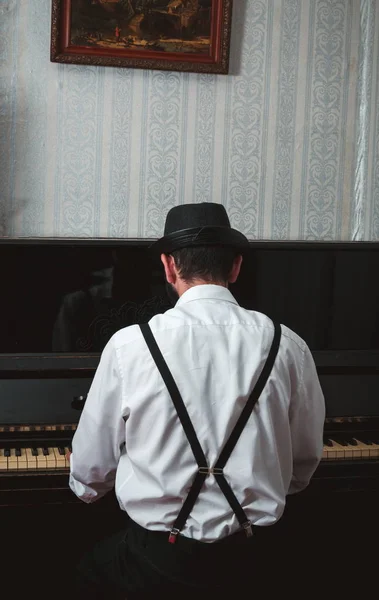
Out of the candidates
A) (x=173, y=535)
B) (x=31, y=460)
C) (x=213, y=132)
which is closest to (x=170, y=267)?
(x=173, y=535)

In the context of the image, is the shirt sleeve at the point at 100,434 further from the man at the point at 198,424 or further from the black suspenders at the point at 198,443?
the black suspenders at the point at 198,443

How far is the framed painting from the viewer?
9.86 ft

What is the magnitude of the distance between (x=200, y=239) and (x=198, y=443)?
1.58 feet

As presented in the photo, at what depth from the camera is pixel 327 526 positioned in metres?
2.78

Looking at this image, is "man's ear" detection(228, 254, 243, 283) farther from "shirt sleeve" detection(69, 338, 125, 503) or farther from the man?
"shirt sleeve" detection(69, 338, 125, 503)

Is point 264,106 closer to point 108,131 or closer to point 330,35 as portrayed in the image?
point 330,35

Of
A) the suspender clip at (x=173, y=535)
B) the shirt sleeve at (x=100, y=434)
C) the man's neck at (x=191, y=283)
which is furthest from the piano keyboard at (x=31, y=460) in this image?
the man's neck at (x=191, y=283)

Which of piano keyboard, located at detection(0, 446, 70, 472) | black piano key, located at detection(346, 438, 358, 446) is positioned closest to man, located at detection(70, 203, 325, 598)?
piano keyboard, located at detection(0, 446, 70, 472)

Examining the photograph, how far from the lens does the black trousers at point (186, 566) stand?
5.76ft

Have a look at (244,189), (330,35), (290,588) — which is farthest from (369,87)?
(290,588)

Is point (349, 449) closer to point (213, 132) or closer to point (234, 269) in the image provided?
point (234, 269)

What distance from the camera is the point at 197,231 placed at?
1829 mm

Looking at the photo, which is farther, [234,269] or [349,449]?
[349,449]

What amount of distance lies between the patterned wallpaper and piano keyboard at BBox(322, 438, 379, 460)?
1002 millimetres
